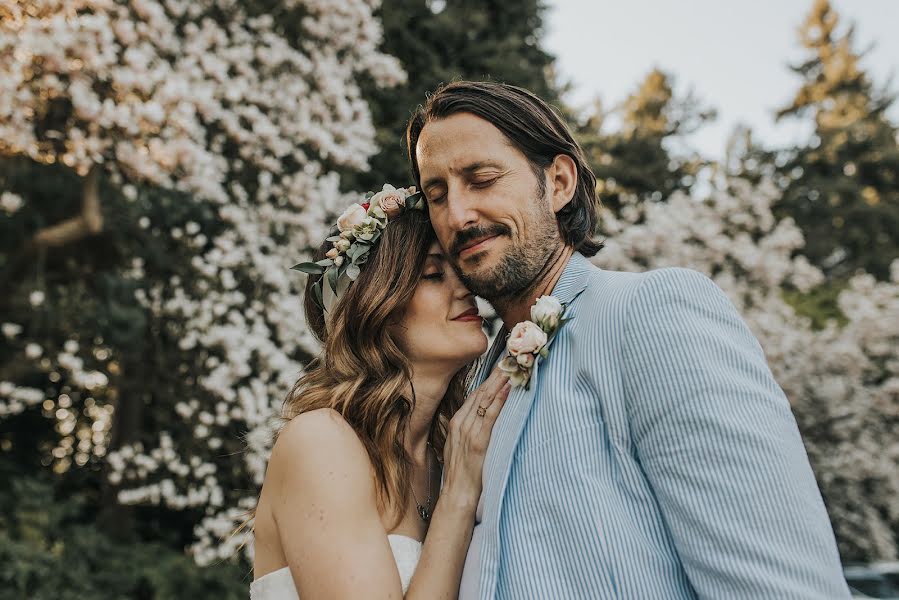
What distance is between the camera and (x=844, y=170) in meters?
24.6

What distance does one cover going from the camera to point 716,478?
58.2 inches

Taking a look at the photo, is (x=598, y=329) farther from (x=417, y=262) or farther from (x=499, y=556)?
(x=417, y=262)

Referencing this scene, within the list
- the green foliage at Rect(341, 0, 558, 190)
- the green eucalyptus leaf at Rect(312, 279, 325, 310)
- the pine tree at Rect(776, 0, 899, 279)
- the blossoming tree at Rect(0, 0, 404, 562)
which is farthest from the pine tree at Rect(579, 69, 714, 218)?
the green eucalyptus leaf at Rect(312, 279, 325, 310)

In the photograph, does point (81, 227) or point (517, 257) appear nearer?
point (517, 257)

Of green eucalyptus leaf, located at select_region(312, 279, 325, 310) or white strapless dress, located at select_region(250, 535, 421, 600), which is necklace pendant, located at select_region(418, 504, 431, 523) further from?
green eucalyptus leaf, located at select_region(312, 279, 325, 310)

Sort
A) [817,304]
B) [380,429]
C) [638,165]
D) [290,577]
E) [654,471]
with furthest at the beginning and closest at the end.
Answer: [638,165] < [817,304] < [380,429] < [290,577] < [654,471]

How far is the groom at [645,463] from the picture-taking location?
145 cm

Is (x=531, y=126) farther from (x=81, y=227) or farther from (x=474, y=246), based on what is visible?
(x=81, y=227)

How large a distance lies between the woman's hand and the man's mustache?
1.41 feet

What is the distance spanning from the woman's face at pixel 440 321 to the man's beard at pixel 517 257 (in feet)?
1.41

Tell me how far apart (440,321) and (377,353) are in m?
0.26

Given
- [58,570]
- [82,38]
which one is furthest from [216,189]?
[58,570]

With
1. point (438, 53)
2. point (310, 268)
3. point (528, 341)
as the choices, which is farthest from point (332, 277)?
point (438, 53)

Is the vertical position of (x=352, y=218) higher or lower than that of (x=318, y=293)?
higher
